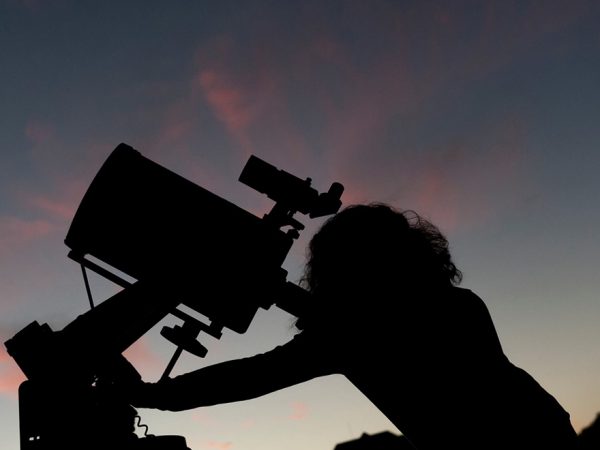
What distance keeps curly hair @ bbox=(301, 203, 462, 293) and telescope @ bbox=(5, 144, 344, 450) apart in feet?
0.69

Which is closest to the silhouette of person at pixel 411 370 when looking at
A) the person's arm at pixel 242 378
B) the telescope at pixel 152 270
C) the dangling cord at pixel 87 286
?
the person's arm at pixel 242 378

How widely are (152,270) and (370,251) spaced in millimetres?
1315

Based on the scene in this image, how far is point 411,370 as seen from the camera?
6.43 feet

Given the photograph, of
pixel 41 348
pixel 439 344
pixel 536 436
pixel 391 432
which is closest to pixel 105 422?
pixel 41 348

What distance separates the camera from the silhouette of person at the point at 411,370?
6.20 feet

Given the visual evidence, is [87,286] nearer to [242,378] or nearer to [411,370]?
[242,378]

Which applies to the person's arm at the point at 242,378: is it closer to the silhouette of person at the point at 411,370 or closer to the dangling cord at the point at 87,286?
the silhouette of person at the point at 411,370

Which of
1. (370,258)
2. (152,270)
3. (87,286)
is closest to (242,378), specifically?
(370,258)

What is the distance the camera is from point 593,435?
31906 mm

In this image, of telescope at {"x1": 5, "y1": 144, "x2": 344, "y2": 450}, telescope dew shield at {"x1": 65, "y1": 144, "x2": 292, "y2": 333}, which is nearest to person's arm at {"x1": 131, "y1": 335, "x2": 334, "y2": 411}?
telescope at {"x1": 5, "y1": 144, "x2": 344, "y2": 450}

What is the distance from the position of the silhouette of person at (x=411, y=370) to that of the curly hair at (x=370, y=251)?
2cm

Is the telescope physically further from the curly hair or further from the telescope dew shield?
the curly hair

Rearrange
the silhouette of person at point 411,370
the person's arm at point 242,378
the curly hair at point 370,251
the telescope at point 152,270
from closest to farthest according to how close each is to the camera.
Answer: the silhouette of person at point 411,370 < the person's arm at point 242,378 < the telescope at point 152,270 < the curly hair at point 370,251

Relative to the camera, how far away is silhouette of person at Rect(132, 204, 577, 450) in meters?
1.89
